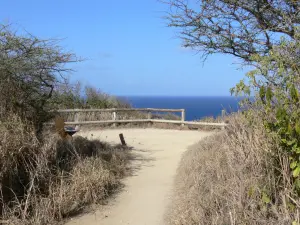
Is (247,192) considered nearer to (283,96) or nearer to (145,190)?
(283,96)

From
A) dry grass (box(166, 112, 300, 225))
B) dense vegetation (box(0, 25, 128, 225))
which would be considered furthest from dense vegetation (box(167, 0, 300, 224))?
dense vegetation (box(0, 25, 128, 225))

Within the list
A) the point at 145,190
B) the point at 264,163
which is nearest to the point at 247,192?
the point at 264,163

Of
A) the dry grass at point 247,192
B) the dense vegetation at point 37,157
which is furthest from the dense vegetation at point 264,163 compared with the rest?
the dense vegetation at point 37,157

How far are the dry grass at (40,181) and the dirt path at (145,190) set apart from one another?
32 cm

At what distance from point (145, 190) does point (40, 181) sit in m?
2.28

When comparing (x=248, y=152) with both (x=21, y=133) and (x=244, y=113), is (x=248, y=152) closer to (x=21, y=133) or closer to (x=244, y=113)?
(x=244, y=113)

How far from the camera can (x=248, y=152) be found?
5301 mm

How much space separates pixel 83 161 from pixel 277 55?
14.8 feet

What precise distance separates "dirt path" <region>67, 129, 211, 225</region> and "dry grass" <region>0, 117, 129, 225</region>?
0.32 metres

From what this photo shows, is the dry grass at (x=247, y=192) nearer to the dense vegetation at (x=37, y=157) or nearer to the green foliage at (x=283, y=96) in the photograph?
the green foliage at (x=283, y=96)

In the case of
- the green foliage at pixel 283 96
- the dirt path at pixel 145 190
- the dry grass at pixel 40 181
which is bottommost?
the dirt path at pixel 145 190

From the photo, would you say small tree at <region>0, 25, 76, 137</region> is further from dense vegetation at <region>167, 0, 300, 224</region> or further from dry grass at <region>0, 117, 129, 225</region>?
dense vegetation at <region>167, 0, 300, 224</region>

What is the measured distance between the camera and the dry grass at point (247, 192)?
425cm

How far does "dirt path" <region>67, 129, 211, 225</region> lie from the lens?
6.30 meters
